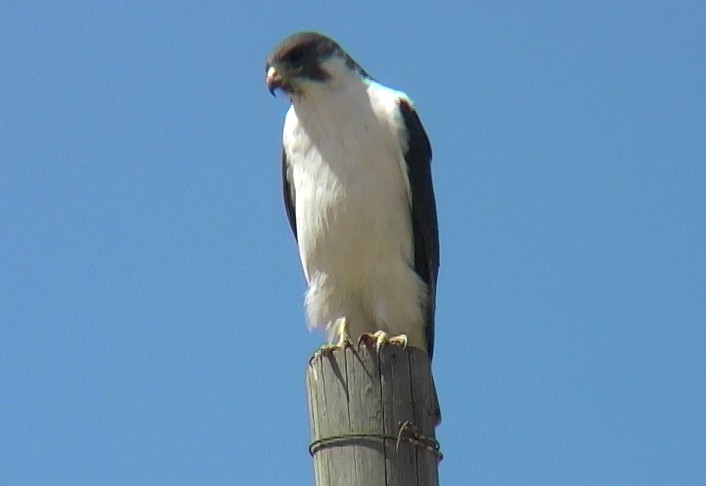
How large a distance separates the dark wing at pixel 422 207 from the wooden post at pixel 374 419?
2.55 m

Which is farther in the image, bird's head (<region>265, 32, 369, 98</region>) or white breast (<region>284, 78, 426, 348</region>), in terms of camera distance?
bird's head (<region>265, 32, 369, 98</region>)

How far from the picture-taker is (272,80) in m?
7.75

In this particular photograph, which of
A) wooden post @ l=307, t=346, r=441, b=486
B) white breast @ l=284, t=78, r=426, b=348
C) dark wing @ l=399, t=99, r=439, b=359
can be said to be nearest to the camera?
wooden post @ l=307, t=346, r=441, b=486

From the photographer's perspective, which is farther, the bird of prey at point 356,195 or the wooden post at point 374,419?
the bird of prey at point 356,195

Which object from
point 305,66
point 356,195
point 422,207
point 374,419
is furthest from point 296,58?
point 374,419

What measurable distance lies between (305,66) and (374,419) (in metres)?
3.30

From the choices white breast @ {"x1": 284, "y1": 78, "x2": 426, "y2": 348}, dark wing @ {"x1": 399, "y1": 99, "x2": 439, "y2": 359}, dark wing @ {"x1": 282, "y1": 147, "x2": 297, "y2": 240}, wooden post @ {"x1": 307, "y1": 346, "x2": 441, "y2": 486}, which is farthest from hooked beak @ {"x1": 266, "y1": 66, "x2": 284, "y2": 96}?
wooden post @ {"x1": 307, "y1": 346, "x2": 441, "y2": 486}

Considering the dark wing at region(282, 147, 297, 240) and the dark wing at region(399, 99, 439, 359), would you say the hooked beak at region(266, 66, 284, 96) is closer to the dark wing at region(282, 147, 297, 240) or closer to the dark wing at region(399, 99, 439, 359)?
the dark wing at region(282, 147, 297, 240)

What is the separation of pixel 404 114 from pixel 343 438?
3.16 meters

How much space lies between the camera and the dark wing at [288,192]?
7853 mm

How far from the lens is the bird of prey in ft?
24.3

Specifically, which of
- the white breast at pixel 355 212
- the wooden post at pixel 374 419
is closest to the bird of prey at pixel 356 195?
the white breast at pixel 355 212

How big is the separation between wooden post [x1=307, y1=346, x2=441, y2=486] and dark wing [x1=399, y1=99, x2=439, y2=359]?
255 cm

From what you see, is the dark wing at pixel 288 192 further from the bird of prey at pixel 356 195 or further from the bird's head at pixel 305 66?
the bird's head at pixel 305 66
